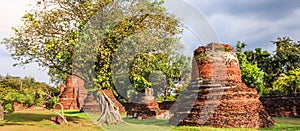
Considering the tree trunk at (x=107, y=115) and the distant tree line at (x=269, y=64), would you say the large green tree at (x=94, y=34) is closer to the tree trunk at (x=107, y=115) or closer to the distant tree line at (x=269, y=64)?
the tree trunk at (x=107, y=115)

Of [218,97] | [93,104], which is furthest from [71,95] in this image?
[218,97]

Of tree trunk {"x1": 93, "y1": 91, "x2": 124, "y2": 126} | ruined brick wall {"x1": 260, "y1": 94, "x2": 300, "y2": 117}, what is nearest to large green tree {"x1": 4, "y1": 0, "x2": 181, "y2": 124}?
tree trunk {"x1": 93, "y1": 91, "x2": 124, "y2": 126}

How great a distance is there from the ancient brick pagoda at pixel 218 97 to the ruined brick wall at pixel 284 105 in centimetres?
849

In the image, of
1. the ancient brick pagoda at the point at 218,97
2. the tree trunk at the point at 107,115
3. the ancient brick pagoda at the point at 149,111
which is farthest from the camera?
the ancient brick pagoda at the point at 149,111

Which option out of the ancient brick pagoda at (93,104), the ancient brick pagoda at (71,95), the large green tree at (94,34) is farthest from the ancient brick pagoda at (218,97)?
the ancient brick pagoda at (71,95)

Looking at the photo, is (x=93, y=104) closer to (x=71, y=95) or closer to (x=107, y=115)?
(x=71, y=95)

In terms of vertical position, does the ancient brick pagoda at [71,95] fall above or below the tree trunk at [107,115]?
above

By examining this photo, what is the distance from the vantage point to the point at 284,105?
926 inches

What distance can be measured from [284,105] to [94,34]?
17507 mm

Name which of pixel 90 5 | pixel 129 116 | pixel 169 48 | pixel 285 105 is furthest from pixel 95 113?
pixel 285 105

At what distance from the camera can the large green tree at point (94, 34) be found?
50.6 feet

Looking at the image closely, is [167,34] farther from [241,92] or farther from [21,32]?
[21,32]

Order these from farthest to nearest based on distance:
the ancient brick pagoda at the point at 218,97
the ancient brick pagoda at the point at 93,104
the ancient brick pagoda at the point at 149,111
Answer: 1. the ancient brick pagoda at the point at 93,104
2. the ancient brick pagoda at the point at 149,111
3. the ancient brick pagoda at the point at 218,97

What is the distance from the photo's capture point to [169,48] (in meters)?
18.9
